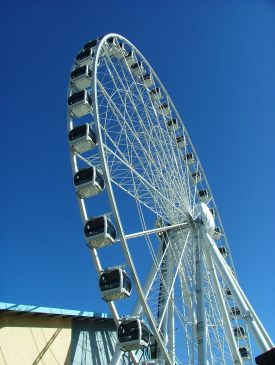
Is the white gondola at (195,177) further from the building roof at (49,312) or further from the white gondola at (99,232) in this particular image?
the white gondola at (99,232)

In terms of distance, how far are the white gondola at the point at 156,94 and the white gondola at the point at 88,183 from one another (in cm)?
1073

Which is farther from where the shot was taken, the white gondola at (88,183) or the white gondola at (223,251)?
the white gondola at (223,251)

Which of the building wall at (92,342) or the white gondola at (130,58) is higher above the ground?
the white gondola at (130,58)

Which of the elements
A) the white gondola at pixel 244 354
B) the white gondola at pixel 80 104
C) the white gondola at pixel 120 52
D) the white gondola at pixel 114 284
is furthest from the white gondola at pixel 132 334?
the white gondola at pixel 120 52

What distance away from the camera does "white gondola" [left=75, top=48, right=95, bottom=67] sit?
1641 centimetres

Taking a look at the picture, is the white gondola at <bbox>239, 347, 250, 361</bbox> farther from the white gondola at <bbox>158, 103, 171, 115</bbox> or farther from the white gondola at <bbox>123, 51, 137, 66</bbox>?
the white gondola at <bbox>123, 51, 137, 66</bbox>

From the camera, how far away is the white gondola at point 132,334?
10.8 m

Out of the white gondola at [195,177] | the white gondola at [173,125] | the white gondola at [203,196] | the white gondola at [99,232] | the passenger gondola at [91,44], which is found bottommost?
the white gondola at [203,196]

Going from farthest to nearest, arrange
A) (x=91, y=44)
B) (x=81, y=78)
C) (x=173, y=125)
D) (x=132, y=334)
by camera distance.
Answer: (x=173, y=125)
(x=91, y=44)
(x=81, y=78)
(x=132, y=334)

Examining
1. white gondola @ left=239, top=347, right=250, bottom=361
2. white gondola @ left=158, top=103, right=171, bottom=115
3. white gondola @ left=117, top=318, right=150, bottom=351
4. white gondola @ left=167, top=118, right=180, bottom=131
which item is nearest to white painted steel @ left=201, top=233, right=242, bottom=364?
white gondola @ left=117, top=318, right=150, bottom=351

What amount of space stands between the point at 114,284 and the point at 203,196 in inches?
533

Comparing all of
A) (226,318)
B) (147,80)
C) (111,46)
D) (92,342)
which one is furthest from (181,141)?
(92,342)

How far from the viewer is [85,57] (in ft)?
53.9

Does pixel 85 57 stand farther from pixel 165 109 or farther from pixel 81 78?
pixel 165 109
